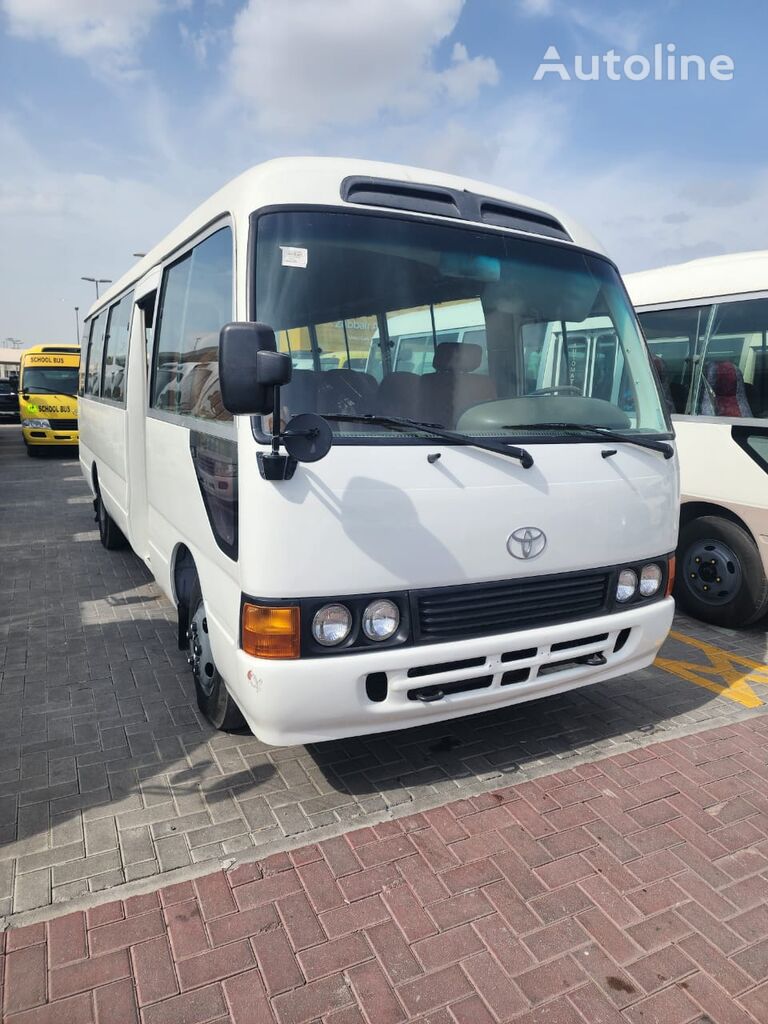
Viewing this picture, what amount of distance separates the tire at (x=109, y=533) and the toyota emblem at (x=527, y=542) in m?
5.77

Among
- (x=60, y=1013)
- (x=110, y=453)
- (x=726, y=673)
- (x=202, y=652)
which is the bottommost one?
(x=60, y=1013)

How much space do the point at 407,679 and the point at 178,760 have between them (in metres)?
1.42

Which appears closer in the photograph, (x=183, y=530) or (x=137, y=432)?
(x=183, y=530)

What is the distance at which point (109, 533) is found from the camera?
7938 millimetres

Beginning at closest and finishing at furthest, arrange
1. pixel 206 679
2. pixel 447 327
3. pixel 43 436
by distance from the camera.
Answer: pixel 447 327 < pixel 206 679 < pixel 43 436

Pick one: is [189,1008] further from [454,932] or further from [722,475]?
[722,475]

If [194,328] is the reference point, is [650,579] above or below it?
below

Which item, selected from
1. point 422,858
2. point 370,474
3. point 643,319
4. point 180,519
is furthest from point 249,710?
point 643,319

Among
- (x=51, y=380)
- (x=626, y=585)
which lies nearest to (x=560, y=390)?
(x=626, y=585)

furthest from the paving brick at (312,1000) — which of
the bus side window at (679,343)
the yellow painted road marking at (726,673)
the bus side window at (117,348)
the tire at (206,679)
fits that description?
the bus side window at (679,343)

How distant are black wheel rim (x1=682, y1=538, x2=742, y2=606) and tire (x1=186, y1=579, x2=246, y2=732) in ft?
13.1

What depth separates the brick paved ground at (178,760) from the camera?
2.92m

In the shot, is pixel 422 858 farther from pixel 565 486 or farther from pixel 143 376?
pixel 143 376

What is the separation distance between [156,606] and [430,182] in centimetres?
420
